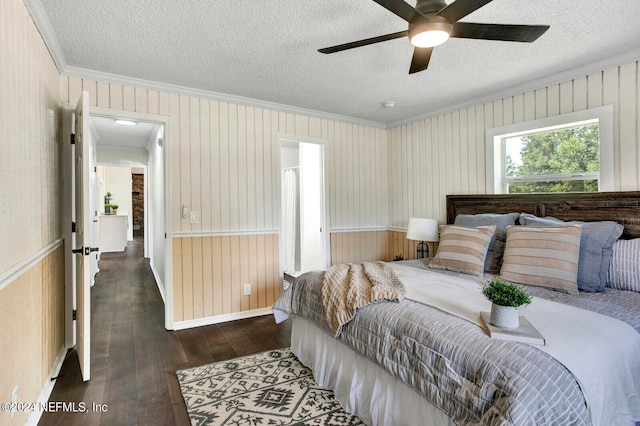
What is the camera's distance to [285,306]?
2.68m

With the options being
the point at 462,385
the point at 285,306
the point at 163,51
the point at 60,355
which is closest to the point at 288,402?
the point at 285,306

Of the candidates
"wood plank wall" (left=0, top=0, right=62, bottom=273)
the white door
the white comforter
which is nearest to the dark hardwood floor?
the white door

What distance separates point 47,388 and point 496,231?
12.0 feet

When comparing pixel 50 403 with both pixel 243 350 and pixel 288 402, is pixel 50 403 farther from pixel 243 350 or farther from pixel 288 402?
pixel 288 402

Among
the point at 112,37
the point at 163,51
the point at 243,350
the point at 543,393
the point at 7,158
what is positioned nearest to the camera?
Answer: the point at 543,393

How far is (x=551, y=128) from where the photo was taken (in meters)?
3.17

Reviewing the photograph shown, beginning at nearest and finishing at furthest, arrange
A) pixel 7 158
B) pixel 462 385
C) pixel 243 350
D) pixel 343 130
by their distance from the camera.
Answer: pixel 462 385
pixel 7 158
pixel 243 350
pixel 343 130

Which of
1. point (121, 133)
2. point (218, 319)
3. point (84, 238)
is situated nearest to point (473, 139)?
point (218, 319)

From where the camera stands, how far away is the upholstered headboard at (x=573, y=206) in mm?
2591

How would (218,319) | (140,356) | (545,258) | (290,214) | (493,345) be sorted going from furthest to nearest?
(290,214)
(218,319)
(140,356)
(545,258)
(493,345)

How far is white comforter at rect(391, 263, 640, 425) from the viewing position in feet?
4.11

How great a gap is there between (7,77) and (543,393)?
8.66 feet

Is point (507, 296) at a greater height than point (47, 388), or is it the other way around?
point (507, 296)

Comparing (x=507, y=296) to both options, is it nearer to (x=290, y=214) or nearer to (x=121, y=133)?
(x=290, y=214)
